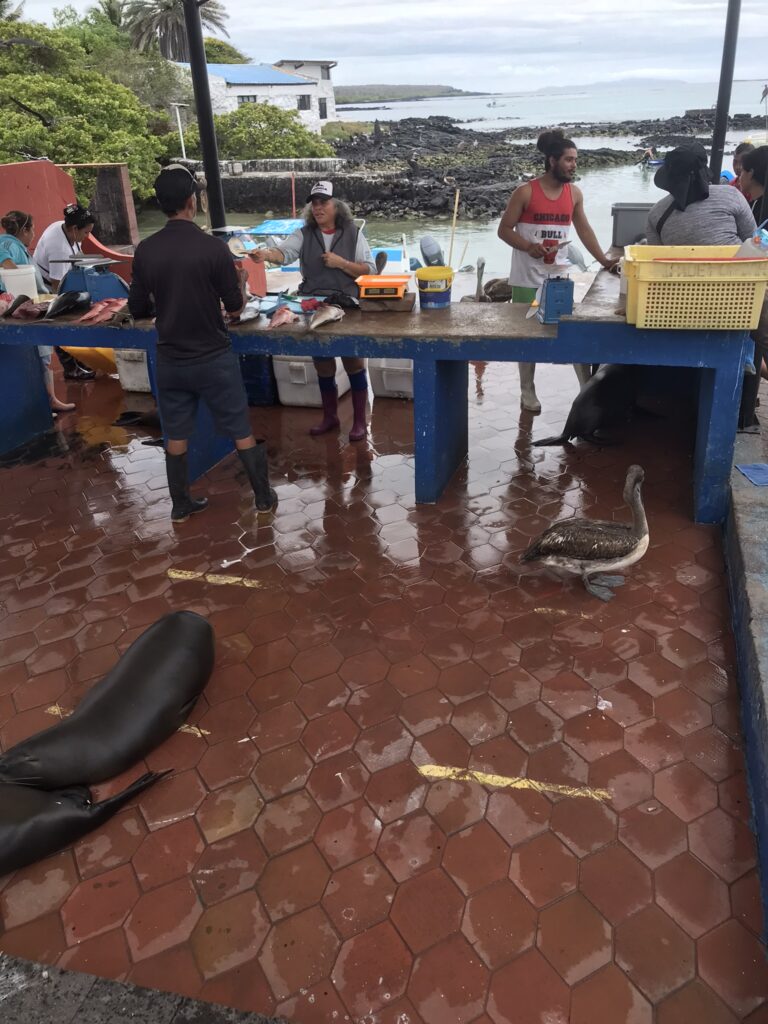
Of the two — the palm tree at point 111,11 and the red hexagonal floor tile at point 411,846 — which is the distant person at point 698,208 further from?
the palm tree at point 111,11

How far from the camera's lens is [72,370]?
818 centimetres

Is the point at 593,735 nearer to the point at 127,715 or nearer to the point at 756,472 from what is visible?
the point at 127,715

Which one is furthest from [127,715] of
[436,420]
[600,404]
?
[600,404]

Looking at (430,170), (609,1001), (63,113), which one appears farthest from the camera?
(430,170)

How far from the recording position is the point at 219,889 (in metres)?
2.73

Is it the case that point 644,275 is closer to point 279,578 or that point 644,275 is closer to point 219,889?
point 279,578

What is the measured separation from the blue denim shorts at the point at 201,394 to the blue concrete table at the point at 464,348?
43 centimetres

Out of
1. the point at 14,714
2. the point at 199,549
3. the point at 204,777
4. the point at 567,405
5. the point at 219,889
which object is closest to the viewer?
the point at 219,889

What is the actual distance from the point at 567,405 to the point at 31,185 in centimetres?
891

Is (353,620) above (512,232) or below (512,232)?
below

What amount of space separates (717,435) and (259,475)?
3.00 meters

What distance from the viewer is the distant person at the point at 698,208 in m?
4.63

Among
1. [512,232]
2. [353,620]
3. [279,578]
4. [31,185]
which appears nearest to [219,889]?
[353,620]

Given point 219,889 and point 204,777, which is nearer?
point 219,889
